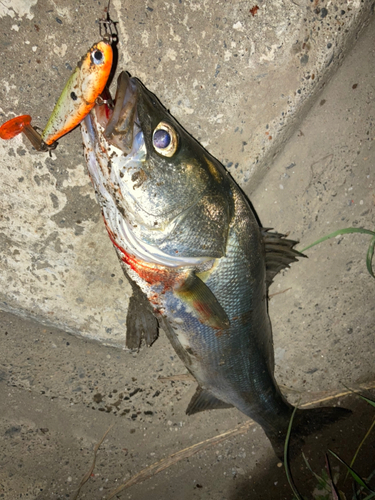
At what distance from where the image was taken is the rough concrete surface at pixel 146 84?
1958mm

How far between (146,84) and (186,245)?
1.05m

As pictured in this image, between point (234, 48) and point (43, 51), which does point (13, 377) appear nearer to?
point (43, 51)

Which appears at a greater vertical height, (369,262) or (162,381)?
(369,262)

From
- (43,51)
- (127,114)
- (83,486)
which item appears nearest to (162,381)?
(83,486)

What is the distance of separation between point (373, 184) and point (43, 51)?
239 centimetres

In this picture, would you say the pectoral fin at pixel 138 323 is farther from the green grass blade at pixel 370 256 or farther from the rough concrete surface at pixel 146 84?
the green grass blade at pixel 370 256

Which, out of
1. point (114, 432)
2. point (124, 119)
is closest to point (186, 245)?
point (124, 119)

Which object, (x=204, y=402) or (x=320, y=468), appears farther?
(x=320, y=468)

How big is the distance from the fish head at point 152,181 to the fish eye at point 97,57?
5.8 inches

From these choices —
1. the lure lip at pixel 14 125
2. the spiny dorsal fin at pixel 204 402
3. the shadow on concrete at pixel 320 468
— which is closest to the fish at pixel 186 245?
the spiny dorsal fin at pixel 204 402

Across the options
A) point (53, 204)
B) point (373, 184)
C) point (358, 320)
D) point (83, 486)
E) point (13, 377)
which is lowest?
point (83, 486)

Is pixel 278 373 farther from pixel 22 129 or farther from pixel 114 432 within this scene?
pixel 22 129

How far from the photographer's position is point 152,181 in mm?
1556

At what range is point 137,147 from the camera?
1509 mm
